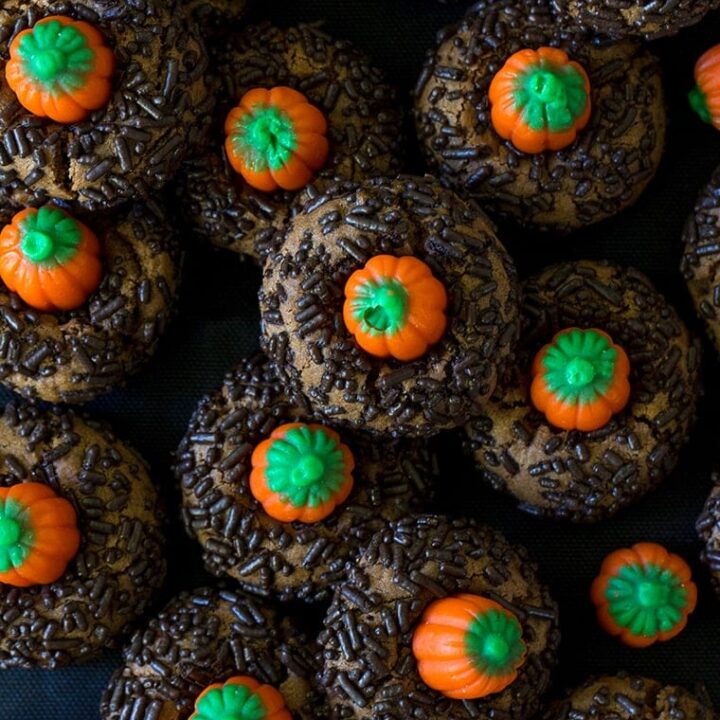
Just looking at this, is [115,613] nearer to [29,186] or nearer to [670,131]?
[29,186]

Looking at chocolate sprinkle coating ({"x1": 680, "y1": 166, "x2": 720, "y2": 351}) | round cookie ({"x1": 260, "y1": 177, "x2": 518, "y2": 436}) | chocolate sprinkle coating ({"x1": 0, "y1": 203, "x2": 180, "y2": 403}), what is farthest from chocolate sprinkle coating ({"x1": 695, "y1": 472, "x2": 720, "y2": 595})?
chocolate sprinkle coating ({"x1": 0, "y1": 203, "x2": 180, "y2": 403})

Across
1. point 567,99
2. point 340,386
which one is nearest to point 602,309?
point 567,99

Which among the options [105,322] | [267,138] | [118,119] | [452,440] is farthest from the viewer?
[452,440]

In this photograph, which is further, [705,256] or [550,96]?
[705,256]

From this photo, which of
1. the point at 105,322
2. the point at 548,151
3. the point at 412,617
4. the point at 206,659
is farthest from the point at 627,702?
the point at 105,322

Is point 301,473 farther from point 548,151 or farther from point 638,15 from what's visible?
point 638,15

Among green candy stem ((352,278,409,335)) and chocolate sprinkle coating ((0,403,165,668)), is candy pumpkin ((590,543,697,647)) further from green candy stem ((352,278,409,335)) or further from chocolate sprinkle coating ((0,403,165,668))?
chocolate sprinkle coating ((0,403,165,668))

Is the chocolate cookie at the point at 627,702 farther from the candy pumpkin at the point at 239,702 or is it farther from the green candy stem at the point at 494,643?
the candy pumpkin at the point at 239,702
